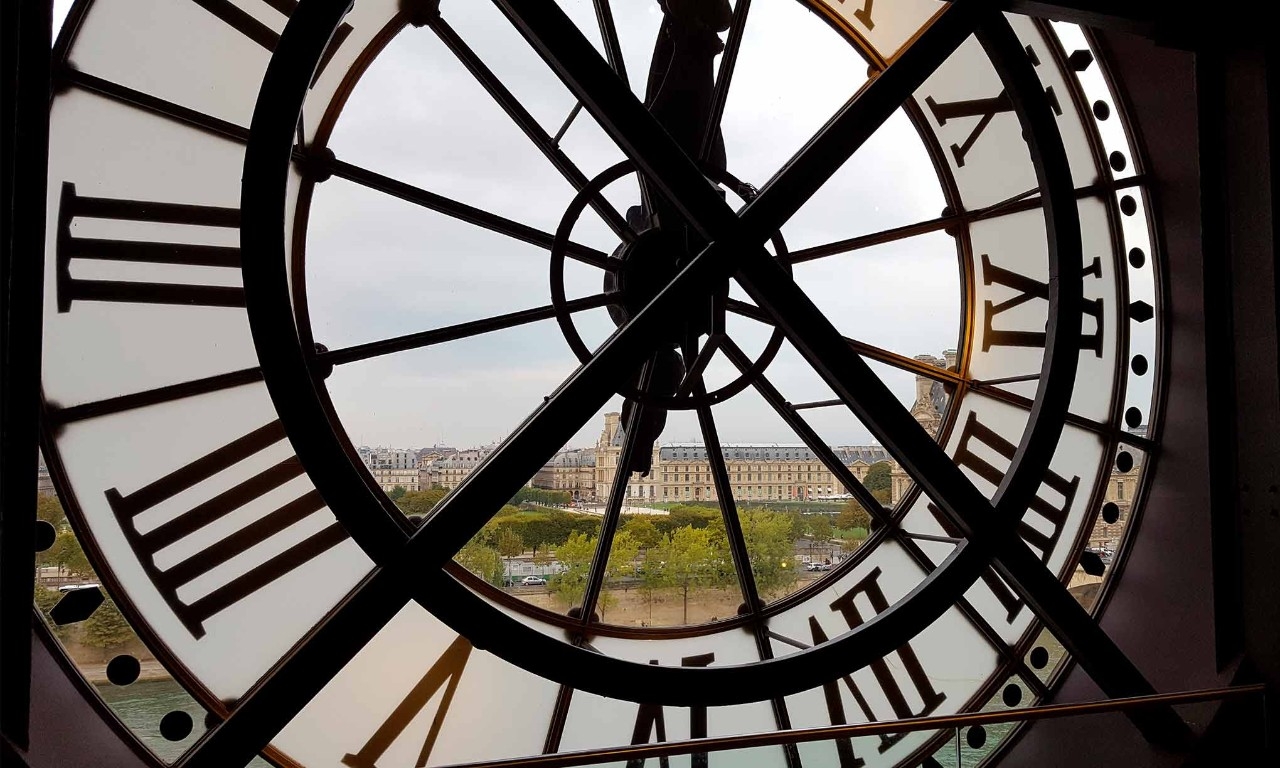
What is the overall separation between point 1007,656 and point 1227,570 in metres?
1.06

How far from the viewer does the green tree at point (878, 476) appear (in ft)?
14.5

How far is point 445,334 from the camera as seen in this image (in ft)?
10.2

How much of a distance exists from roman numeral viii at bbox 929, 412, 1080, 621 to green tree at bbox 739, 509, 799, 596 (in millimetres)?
847

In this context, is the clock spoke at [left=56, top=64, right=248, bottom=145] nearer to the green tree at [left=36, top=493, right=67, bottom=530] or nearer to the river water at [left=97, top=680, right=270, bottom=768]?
the green tree at [left=36, top=493, right=67, bottom=530]

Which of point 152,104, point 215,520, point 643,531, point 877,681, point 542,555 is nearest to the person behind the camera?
point 152,104

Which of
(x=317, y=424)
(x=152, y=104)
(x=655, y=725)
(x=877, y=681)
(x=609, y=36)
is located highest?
(x=609, y=36)

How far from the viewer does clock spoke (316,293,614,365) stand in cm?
301

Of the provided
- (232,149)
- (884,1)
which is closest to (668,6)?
(884,1)

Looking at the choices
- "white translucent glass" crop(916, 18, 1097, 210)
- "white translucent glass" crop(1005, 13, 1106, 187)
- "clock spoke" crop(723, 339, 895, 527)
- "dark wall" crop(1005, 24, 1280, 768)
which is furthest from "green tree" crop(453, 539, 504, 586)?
"white translucent glass" crop(1005, 13, 1106, 187)

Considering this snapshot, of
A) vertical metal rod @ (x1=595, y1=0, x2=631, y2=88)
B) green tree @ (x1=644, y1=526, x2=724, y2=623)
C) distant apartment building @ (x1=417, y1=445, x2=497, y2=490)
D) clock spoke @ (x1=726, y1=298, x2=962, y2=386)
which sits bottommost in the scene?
green tree @ (x1=644, y1=526, x2=724, y2=623)

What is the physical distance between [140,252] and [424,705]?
2135mm

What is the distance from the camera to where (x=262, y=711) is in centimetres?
187

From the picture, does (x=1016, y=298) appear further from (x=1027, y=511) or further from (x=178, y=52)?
(x=178, y=52)

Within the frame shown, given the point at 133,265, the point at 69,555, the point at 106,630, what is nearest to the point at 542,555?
the point at 106,630
